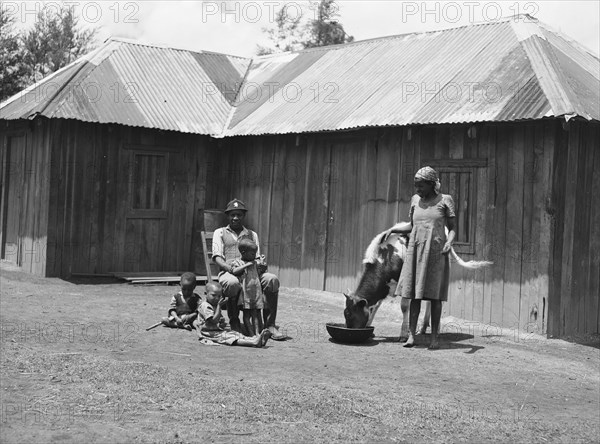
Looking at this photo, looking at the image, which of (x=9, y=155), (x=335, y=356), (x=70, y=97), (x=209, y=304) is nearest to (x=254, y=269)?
(x=209, y=304)

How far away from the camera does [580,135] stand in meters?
11.5

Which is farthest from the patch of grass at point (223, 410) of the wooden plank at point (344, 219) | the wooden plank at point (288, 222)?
the wooden plank at point (288, 222)

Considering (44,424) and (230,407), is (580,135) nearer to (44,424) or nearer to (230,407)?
(230,407)

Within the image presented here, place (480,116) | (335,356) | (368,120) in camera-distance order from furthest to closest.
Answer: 1. (368,120)
2. (480,116)
3. (335,356)

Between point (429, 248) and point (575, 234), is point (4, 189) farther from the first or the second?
point (575, 234)

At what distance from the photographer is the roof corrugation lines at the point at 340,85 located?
11.8m

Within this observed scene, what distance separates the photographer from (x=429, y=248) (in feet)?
30.9

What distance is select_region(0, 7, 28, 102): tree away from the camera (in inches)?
1246

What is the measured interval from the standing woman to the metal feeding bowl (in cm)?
50

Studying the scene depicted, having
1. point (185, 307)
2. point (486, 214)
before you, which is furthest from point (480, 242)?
point (185, 307)

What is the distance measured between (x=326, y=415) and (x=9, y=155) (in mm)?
11671

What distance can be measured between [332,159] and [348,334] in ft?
17.7

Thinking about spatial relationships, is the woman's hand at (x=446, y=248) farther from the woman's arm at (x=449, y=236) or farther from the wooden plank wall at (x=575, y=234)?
the wooden plank wall at (x=575, y=234)

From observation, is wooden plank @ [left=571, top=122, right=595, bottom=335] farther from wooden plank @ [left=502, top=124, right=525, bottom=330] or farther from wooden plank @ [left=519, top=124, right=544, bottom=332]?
wooden plank @ [left=502, top=124, right=525, bottom=330]
